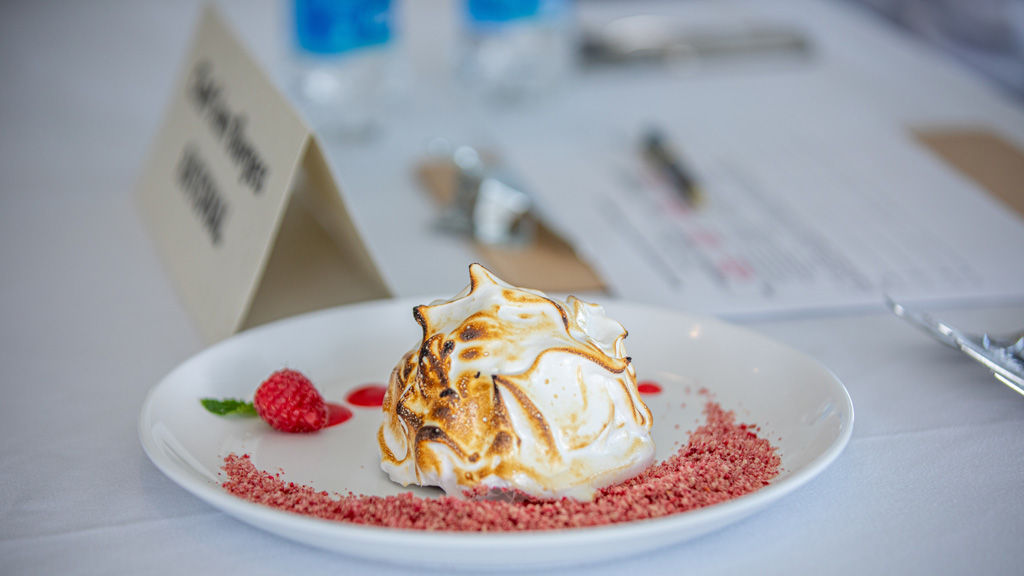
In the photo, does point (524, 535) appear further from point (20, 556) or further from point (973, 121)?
point (973, 121)

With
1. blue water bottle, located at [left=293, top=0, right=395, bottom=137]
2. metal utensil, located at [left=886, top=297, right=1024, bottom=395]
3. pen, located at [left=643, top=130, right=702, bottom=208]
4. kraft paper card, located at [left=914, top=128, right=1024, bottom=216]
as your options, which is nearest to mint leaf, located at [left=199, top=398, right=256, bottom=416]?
metal utensil, located at [left=886, top=297, right=1024, bottom=395]

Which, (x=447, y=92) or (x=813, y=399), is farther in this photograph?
(x=447, y=92)

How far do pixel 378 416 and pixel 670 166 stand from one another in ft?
2.81

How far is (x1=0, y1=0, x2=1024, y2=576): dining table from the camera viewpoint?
27.4 inches

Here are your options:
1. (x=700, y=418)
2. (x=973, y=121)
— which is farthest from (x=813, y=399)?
(x=973, y=121)

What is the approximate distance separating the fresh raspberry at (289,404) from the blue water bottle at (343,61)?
968mm

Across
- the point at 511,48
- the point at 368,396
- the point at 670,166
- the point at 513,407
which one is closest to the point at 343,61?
the point at 511,48

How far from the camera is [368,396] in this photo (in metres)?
0.92

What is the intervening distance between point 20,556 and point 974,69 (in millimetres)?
2328

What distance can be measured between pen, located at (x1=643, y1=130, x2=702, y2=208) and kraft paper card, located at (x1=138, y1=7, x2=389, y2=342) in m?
0.57

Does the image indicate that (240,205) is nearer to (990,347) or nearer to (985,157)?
(990,347)

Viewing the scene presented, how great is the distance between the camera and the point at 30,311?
1.15 m

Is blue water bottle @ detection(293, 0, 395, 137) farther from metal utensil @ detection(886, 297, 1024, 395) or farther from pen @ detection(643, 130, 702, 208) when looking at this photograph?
metal utensil @ detection(886, 297, 1024, 395)

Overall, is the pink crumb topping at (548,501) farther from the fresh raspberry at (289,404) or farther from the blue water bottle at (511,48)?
the blue water bottle at (511,48)
